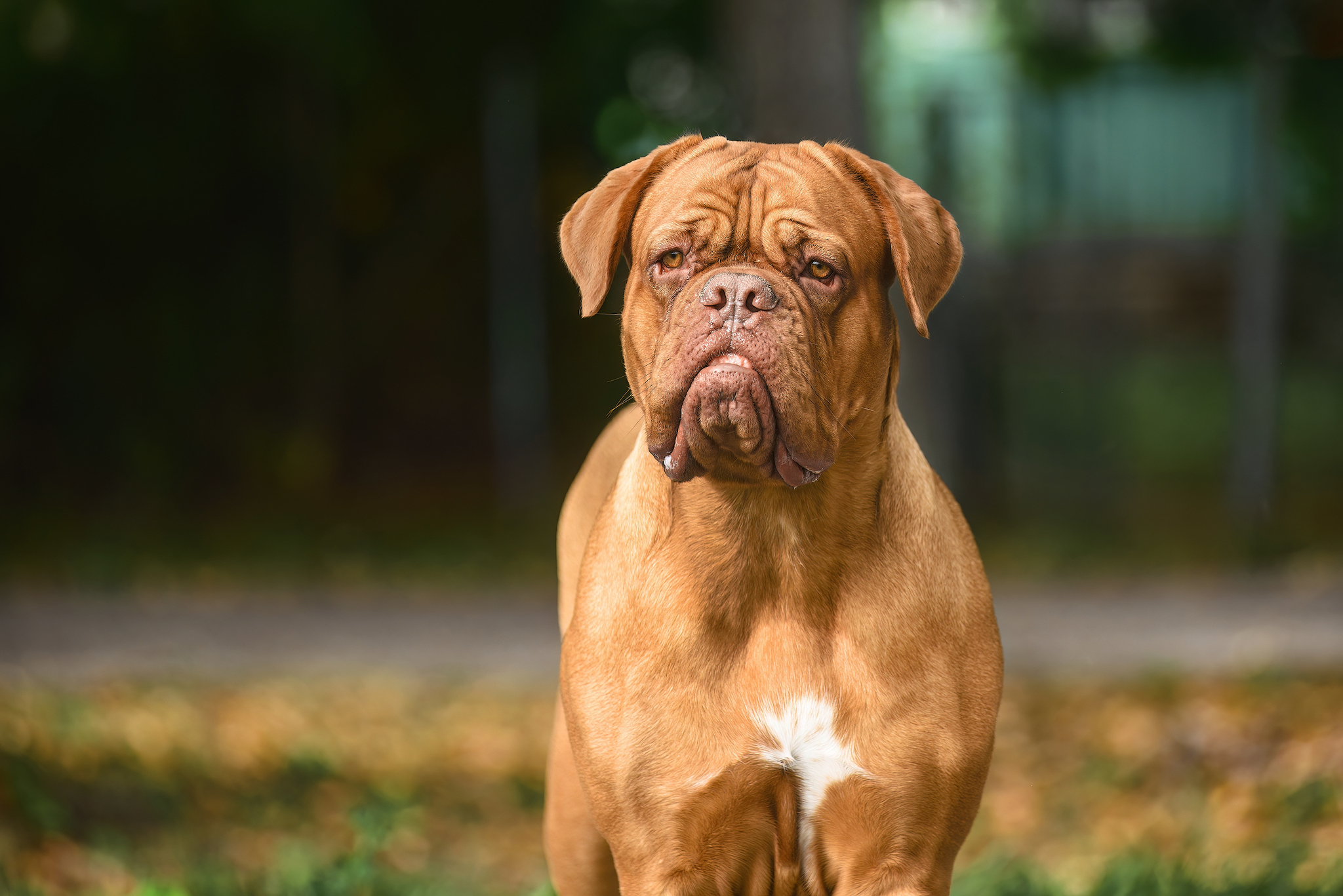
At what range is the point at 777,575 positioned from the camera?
2645 mm

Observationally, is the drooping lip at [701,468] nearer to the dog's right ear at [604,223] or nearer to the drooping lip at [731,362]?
the drooping lip at [731,362]

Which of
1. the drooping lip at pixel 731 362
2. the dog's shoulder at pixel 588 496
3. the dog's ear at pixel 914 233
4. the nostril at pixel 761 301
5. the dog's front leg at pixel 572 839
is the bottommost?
the dog's front leg at pixel 572 839

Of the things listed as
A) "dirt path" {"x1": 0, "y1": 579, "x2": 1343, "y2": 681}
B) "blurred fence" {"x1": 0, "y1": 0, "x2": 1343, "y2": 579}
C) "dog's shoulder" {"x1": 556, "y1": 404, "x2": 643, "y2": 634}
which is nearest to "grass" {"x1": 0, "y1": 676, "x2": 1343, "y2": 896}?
"dirt path" {"x1": 0, "y1": 579, "x2": 1343, "y2": 681}

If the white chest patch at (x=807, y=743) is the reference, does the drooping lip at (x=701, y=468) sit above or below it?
above

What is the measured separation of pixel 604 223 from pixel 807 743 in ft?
3.51

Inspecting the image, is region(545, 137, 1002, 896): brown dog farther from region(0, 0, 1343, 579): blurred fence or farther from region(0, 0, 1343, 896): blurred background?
region(0, 0, 1343, 579): blurred fence

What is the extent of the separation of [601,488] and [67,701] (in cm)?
420

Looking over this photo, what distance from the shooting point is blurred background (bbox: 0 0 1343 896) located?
233 inches

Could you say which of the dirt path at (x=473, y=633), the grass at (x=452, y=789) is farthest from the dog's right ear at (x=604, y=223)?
the dirt path at (x=473, y=633)

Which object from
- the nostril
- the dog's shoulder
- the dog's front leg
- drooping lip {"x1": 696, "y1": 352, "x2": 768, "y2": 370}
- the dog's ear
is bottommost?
the dog's front leg

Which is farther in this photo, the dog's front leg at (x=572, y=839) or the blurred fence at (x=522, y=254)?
the blurred fence at (x=522, y=254)

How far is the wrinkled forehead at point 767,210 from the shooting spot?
8.31 ft

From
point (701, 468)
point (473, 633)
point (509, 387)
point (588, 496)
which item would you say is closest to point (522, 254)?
point (509, 387)

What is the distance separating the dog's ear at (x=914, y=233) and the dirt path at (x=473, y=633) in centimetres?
459
